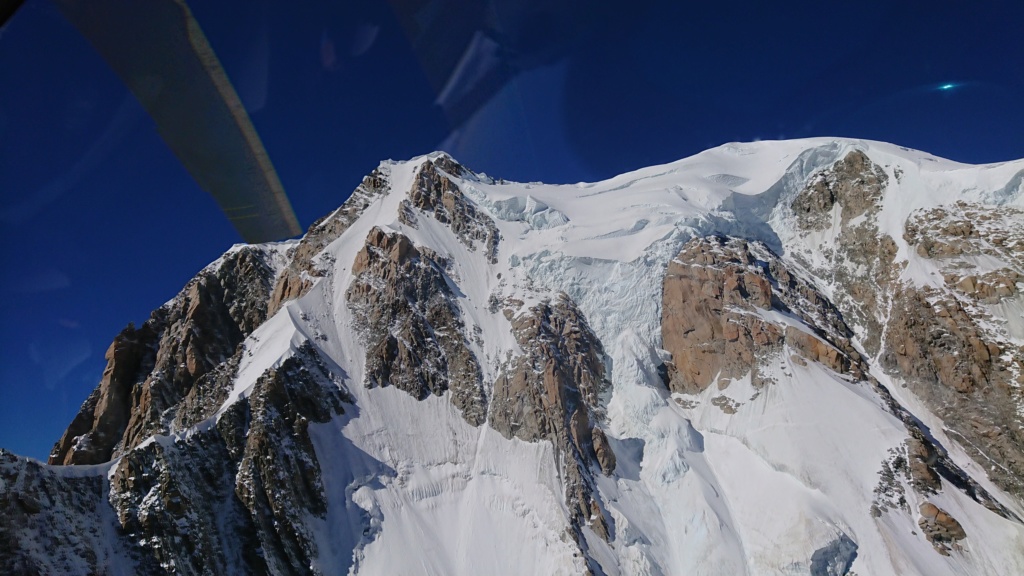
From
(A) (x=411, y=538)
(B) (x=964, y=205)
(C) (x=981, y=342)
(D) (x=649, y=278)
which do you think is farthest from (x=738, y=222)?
(A) (x=411, y=538)

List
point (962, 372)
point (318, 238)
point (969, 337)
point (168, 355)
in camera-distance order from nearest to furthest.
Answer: point (962, 372) < point (969, 337) < point (168, 355) < point (318, 238)

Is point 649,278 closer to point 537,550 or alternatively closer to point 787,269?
point 787,269

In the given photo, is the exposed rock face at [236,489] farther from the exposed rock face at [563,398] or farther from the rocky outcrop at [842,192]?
the rocky outcrop at [842,192]

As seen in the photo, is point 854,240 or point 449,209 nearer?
point 854,240

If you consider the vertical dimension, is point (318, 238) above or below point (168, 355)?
above

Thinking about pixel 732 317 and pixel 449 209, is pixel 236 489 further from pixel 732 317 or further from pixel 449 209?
pixel 732 317

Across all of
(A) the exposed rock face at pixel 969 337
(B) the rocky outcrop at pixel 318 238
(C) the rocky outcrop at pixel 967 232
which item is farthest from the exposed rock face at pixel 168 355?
(C) the rocky outcrop at pixel 967 232

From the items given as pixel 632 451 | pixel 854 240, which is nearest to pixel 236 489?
pixel 632 451
